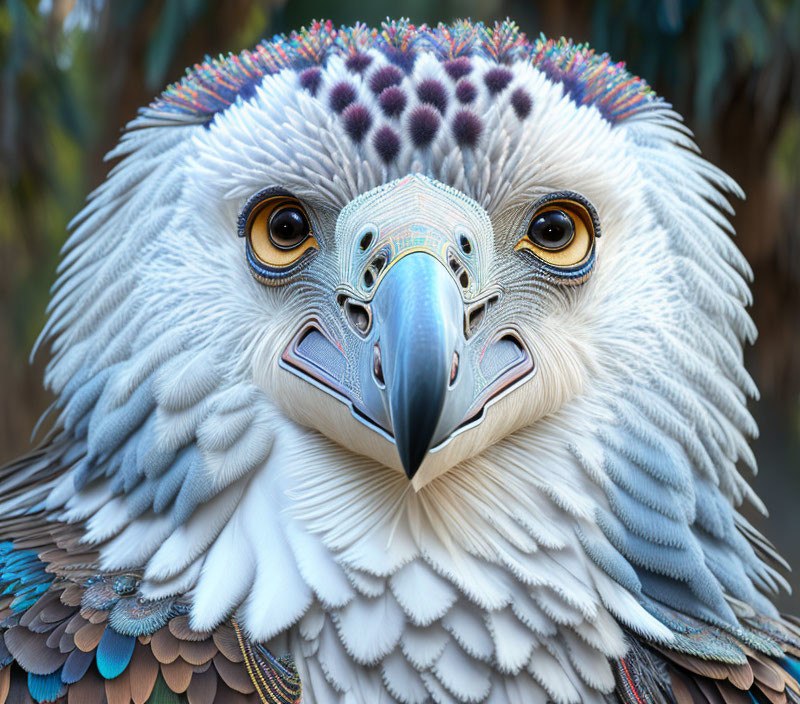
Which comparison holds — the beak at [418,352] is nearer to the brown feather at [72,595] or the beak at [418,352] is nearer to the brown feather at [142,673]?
the brown feather at [142,673]

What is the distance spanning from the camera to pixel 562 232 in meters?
2.23

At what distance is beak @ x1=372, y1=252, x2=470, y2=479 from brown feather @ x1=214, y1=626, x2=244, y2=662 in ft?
1.92

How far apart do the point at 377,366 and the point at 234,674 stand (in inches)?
28.7

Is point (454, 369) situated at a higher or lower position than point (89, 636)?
higher

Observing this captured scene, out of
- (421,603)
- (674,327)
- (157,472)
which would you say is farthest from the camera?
(674,327)

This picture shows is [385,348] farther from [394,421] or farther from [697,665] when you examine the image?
[697,665]

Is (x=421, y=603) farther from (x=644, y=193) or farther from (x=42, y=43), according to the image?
(x=42, y=43)

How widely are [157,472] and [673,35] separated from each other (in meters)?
4.32

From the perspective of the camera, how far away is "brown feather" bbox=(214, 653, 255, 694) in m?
1.95

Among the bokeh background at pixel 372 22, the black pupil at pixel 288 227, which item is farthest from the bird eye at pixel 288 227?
the bokeh background at pixel 372 22

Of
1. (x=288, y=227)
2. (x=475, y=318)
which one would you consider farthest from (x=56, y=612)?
(x=475, y=318)

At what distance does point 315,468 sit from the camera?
2115 mm

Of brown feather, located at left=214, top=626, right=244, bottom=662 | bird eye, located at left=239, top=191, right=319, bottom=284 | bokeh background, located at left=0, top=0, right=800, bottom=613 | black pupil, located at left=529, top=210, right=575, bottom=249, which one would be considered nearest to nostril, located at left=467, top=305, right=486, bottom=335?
black pupil, located at left=529, top=210, right=575, bottom=249

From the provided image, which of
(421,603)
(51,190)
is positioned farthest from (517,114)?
(51,190)
